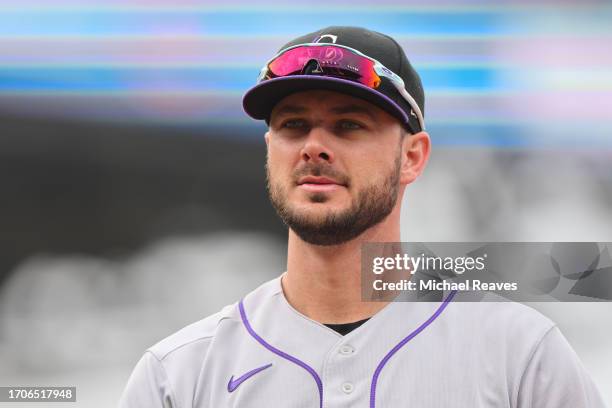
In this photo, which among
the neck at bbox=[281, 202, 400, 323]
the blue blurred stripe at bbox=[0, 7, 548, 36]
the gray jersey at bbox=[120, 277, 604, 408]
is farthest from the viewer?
the blue blurred stripe at bbox=[0, 7, 548, 36]

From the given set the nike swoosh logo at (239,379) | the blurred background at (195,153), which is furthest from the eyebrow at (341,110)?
the blurred background at (195,153)

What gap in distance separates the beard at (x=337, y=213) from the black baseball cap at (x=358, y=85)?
12cm

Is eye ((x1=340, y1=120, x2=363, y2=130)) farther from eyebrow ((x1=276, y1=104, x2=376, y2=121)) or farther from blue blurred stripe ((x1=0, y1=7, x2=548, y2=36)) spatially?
blue blurred stripe ((x1=0, y1=7, x2=548, y2=36))

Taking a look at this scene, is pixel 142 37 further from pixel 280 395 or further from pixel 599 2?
pixel 280 395

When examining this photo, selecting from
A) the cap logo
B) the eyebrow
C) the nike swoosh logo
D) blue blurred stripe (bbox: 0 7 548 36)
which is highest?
blue blurred stripe (bbox: 0 7 548 36)

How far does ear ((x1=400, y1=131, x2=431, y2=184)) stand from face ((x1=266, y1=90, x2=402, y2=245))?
0.14ft

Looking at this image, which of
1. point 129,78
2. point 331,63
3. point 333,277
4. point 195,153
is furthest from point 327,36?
point 129,78

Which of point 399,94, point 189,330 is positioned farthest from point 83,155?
point 399,94

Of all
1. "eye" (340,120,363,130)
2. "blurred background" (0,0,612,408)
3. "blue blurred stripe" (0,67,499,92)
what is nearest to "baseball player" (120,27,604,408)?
"eye" (340,120,363,130)

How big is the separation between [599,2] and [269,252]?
4.83ft

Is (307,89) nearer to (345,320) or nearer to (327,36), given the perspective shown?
(327,36)

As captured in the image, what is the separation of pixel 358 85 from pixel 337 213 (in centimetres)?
22

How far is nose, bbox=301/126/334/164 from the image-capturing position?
134cm

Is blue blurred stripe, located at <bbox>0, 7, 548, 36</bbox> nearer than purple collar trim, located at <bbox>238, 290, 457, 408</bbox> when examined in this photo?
No
